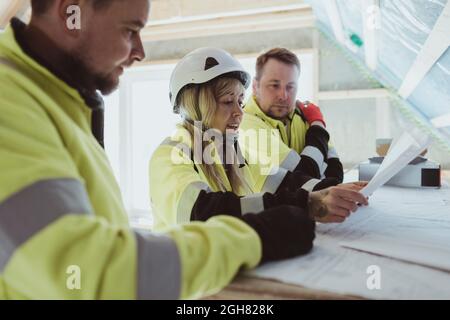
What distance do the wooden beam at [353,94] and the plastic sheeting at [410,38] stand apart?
780 millimetres

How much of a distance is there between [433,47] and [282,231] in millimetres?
1215

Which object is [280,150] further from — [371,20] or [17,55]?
[17,55]

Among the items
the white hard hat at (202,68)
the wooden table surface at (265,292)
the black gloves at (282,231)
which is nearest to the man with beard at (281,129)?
the white hard hat at (202,68)

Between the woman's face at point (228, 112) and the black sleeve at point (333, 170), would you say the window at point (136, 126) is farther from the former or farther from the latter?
the woman's face at point (228, 112)

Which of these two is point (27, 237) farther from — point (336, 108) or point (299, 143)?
point (336, 108)

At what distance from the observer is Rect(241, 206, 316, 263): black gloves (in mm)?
723

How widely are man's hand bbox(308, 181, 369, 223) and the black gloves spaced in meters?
0.30

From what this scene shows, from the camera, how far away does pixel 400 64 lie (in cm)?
253

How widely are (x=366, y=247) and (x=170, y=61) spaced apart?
14.0ft

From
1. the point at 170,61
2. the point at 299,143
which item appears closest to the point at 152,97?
the point at 170,61

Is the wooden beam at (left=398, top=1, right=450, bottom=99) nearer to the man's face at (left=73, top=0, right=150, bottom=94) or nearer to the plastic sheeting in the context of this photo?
the plastic sheeting

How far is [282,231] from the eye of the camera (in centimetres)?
74

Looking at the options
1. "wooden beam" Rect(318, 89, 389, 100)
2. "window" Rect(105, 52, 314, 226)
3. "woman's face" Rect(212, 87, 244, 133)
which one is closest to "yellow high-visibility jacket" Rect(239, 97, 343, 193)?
"woman's face" Rect(212, 87, 244, 133)
